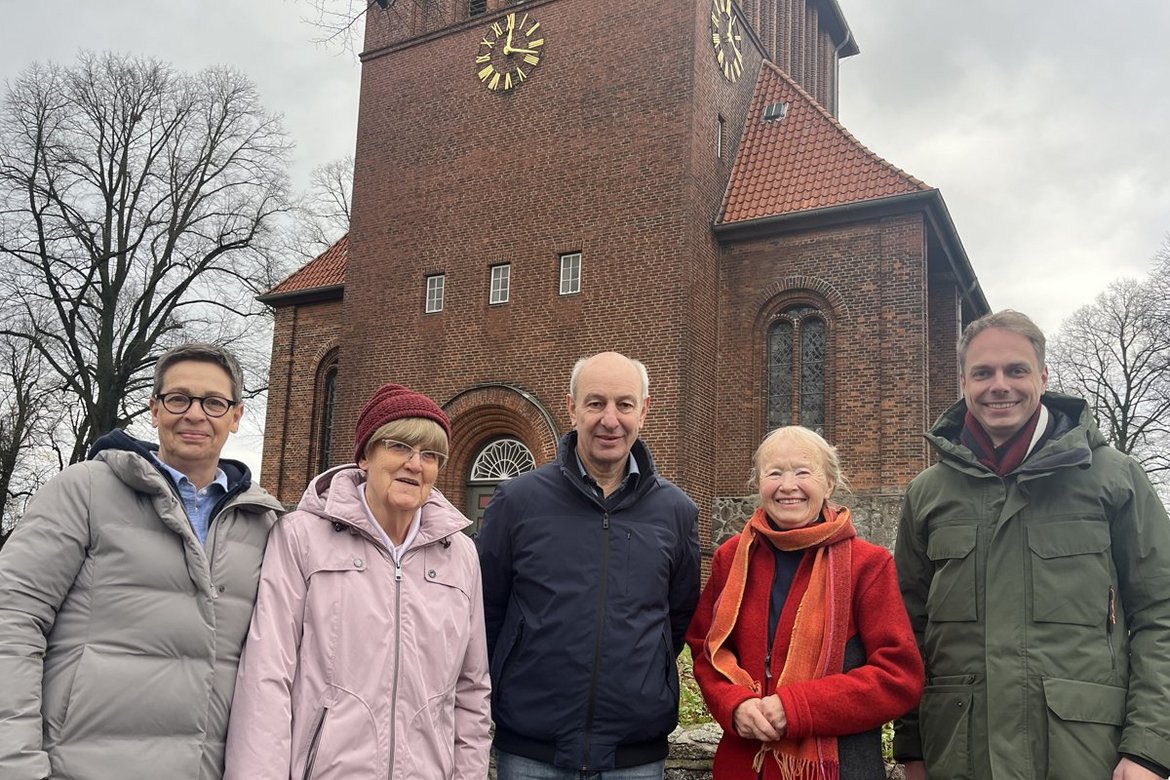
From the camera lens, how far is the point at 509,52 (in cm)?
1614

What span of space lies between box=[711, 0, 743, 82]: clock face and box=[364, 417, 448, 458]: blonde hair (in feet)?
44.7

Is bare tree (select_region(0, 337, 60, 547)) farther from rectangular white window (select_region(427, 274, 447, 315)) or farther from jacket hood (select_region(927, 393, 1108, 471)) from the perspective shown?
jacket hood (select_region(927, 393, 1108, 471))

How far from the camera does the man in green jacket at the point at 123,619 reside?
98.2 inches

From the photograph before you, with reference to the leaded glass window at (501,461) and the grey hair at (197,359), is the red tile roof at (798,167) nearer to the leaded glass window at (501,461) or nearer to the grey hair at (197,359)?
the leaded glass window at (501,461)

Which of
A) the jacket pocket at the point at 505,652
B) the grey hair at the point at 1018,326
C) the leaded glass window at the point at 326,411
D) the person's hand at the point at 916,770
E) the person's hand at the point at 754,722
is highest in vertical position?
the leaded glass window at the point at 326,411

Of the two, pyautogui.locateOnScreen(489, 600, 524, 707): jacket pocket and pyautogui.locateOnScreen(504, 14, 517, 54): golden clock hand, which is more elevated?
pyautogui.locateOnScreen(504, 14, 517, 54): golden clock hand

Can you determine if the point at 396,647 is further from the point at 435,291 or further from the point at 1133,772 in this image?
the point at 435,291

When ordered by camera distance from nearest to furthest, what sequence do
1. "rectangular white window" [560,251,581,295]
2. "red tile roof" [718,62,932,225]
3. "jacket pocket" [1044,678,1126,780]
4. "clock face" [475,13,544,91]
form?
"jacket pocket" [1044,678,1126,780] → "red tile roof" [718,62,932,225] → "rectangular white window" [560,251,581,295] → "clock face" [475,13,544,91]

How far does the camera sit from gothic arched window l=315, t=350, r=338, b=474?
736 inches

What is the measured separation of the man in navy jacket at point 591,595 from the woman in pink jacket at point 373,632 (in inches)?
7.7

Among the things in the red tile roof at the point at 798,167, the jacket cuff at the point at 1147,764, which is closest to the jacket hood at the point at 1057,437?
the jacket cuff at the point at 1147,764

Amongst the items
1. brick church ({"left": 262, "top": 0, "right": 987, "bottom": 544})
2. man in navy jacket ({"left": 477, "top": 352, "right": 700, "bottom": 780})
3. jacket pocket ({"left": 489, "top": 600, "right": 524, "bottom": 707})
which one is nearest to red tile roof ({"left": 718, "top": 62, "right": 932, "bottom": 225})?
brick church ({"left": 262, "top": 0, "right": 987, "bottom": 544})

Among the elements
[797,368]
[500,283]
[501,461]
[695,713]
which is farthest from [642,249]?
[695,713]

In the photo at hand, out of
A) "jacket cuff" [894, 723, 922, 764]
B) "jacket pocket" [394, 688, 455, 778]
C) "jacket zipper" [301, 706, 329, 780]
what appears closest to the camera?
"jacket zipper" [301, 706, 329, 780]
